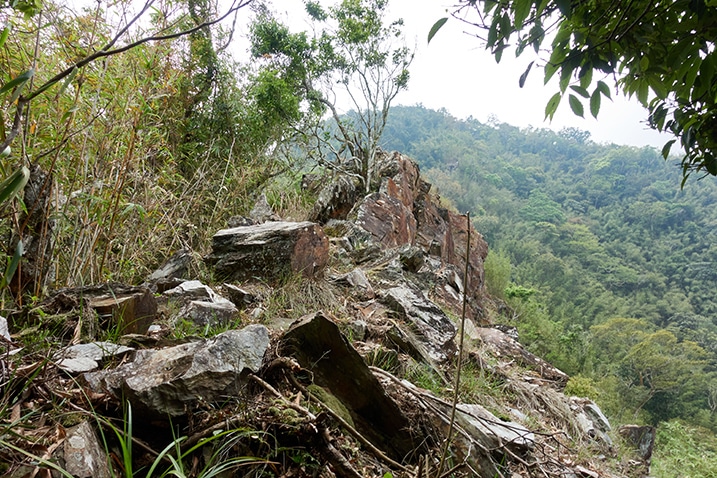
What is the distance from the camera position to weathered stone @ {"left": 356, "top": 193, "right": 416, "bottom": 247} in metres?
4.73

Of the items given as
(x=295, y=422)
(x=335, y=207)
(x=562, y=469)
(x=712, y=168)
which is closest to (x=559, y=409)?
(x=562, y=469)

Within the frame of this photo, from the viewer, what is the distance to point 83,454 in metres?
0.80

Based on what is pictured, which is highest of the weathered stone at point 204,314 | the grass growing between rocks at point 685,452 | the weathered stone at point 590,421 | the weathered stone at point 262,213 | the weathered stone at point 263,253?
the weathered stone at point 262,213

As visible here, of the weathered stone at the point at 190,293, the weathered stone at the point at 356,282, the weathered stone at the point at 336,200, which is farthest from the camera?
the weathered stone at the point at 336,200

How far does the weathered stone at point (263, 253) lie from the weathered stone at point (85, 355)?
52.8 inches

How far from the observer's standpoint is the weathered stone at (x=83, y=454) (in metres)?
0.77

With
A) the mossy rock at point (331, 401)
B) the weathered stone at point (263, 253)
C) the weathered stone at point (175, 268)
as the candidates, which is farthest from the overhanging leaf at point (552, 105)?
the weathered stone at point (175, 268)

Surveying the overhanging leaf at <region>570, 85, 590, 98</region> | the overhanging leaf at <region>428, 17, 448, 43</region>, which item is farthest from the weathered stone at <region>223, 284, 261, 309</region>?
the overhanging leaf at <region>570, 85, 590, 98</region>

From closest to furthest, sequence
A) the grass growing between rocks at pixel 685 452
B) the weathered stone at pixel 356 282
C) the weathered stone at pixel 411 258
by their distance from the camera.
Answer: the weathered stone at pixel 356 282
the weathered stone at pixel 411 258
the grass growing between rocks at pixel 685 452

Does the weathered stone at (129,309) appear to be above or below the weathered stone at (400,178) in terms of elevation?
below

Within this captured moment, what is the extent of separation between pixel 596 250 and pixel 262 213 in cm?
3423

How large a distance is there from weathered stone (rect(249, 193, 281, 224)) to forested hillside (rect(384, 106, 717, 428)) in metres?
6.63

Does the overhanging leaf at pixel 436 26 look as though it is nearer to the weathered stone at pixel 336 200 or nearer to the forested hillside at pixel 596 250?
the weathered stone at pixel 336 200

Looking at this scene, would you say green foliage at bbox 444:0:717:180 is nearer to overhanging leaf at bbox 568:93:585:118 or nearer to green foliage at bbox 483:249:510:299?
overhanging leaf at bbox 568:93:585:118
